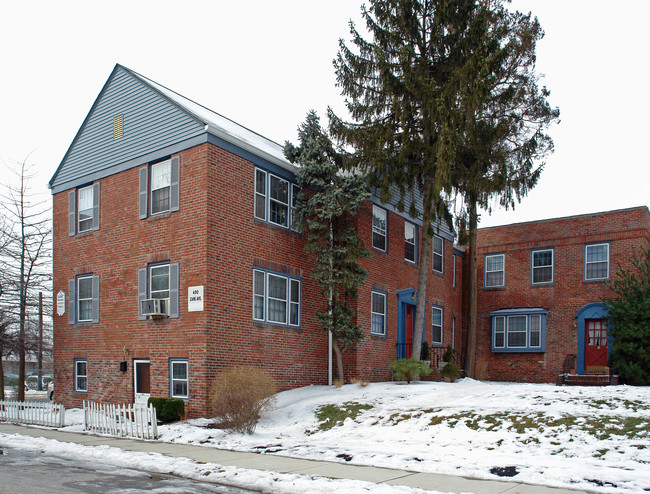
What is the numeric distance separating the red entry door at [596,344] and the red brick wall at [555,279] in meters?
0.62

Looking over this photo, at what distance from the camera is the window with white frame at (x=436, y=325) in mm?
26031

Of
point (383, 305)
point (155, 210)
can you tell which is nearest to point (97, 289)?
point (155, 210)

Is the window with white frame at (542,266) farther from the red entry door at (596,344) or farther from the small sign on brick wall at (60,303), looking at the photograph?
the small sign on brick wall at (60,303)

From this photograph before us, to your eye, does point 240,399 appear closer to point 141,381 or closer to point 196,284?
point 196,284

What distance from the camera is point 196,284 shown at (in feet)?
52.0

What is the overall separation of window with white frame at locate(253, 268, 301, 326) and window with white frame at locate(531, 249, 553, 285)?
1390 cm

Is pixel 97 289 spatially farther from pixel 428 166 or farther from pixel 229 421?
pixel 428 166

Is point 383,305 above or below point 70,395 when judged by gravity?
above

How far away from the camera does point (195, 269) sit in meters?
15.9

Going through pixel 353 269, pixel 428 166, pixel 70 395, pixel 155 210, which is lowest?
pixel 70 395

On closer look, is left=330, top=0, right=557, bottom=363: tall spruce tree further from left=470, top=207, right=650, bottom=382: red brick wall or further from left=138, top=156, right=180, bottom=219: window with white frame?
left=470, top=207, right=650, bottom=382: red brick wall

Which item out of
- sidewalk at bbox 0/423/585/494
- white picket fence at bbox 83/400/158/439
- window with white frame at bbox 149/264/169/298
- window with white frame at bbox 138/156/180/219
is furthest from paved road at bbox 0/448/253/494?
window with white frame at bbox 138/156/180/219

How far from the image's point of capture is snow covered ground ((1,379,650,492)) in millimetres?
9133

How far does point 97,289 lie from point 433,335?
14269mm
